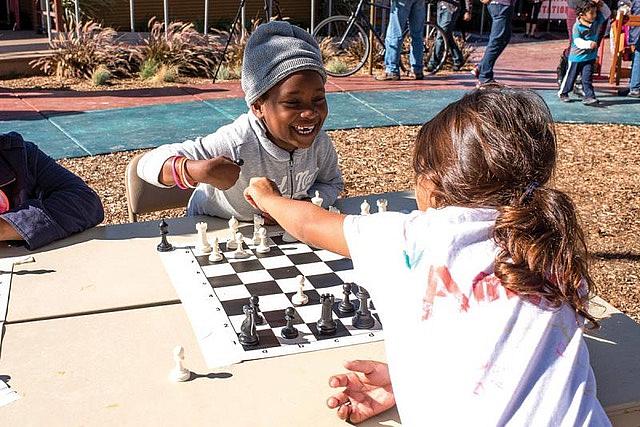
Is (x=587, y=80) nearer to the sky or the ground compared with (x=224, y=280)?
nearer to the ground

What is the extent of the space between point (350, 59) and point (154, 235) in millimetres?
8993

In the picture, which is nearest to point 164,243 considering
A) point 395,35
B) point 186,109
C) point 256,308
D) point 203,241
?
point 203,241

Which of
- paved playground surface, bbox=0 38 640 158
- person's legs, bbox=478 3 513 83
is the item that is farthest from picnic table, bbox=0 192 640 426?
person's legs, bbox=478 3 513 83

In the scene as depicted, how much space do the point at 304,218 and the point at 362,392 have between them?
1.67 feet

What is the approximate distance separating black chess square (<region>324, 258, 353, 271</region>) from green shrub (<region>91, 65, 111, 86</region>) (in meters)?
7.93

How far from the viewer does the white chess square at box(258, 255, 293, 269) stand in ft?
8.13

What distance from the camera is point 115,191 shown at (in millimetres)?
5984

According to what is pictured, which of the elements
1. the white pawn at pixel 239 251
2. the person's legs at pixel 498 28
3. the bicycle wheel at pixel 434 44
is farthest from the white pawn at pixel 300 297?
the bicycle wheel at pixel 434 44

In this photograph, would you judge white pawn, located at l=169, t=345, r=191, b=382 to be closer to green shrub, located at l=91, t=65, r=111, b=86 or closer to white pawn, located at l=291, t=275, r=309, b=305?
white pawn, located at l=291, t=275, r=309, b=305

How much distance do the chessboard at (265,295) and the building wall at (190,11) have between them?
40.5ft

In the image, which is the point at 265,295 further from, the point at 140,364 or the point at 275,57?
the point at 275,57

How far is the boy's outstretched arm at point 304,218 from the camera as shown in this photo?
191 cm

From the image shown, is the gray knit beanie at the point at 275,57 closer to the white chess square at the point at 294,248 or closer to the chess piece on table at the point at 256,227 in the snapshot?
the chess piece on table at the point at 256,227

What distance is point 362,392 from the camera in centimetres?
173
